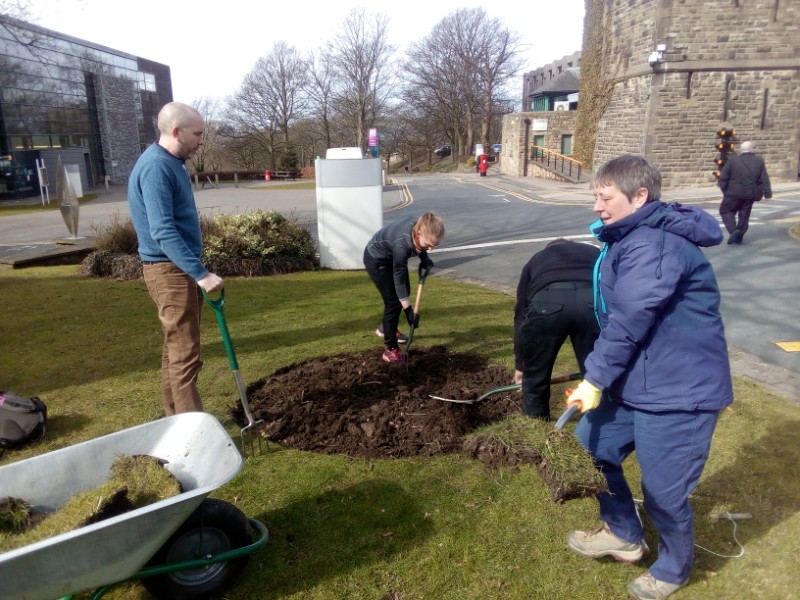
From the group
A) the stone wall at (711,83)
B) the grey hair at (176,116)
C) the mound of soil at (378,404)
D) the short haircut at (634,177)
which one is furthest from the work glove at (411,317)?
the stone wall at (711,83)

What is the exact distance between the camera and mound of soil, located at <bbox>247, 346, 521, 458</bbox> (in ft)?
13.3

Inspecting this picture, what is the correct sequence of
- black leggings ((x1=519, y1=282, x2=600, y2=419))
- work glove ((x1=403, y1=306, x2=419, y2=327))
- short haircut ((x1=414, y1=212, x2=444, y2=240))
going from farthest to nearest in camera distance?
1. work glove ((x1=403, y1=306, x2=419, y2=327))
2. short haircut ((x1=414, y1=212, x2=444, y2=240))
3. black leggings ((x1=519, y1=282, x2=600, y2=419))

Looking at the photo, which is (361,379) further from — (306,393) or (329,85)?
(329,85)

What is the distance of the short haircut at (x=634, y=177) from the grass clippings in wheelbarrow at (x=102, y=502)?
228cm

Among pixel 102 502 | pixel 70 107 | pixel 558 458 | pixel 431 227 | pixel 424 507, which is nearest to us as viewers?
pixel 102 502

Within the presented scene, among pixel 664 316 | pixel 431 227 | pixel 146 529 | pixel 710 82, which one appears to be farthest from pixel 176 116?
pixel 710 82

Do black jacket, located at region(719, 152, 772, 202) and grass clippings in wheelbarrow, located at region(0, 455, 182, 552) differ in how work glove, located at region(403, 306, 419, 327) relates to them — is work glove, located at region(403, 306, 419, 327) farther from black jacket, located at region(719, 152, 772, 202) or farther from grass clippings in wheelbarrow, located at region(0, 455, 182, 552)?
black jacket, located at region(719, 152, 772, 202)

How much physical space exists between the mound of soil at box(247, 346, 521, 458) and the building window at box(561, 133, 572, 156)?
114 ft

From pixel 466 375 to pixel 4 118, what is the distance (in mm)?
36730

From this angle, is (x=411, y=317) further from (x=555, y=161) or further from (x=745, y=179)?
(x=555, y=161)

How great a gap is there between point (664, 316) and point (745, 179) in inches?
441

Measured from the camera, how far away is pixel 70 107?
3966 cm

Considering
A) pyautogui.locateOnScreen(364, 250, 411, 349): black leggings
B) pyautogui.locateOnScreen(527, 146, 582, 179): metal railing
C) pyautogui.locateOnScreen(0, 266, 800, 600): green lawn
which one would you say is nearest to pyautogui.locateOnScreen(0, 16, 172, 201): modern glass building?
pyautogui.locateOnScreen(0, 266, 800, 600): green lawn

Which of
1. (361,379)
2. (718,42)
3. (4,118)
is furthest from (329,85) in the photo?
(361,379)
